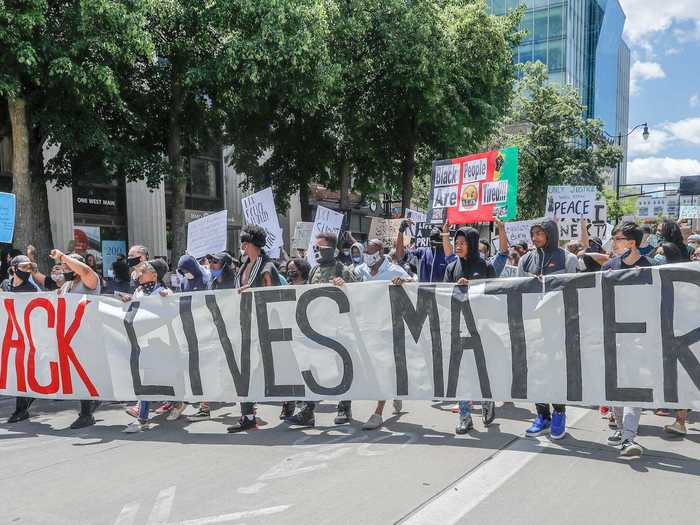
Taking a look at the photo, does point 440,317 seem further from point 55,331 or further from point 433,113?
point 433,113

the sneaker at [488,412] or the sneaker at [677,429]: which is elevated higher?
the sneaker at [488,412]

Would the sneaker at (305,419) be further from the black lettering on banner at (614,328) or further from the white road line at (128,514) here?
the black lettering on banner at (614,328)

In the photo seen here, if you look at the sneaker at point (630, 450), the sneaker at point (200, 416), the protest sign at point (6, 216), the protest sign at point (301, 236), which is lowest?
the sneaker at point (200, 416)

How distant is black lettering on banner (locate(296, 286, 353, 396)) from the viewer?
5496 mm

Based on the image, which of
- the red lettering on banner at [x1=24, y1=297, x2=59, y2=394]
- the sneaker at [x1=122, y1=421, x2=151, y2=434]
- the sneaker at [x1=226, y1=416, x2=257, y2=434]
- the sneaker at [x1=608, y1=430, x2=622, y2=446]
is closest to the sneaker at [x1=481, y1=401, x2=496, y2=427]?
the sneaker at [x1=608, y1=430, x2=622, y2=446]

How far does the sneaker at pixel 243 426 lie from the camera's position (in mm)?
5659

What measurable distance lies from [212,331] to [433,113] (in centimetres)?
1448

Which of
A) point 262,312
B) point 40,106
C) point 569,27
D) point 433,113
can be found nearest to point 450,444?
point 262,312

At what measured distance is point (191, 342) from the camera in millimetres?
5844

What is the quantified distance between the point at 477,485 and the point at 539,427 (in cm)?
141

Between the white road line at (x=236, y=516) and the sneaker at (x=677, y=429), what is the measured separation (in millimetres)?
3556

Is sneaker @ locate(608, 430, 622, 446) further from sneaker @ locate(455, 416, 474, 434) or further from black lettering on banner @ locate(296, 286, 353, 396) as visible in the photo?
black lettering on banner @ locate(296, 286, 353, 396)

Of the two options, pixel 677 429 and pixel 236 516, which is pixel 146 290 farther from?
pixel 677 429

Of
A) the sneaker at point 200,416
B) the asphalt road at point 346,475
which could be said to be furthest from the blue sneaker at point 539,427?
the sneaker at point 200,416
